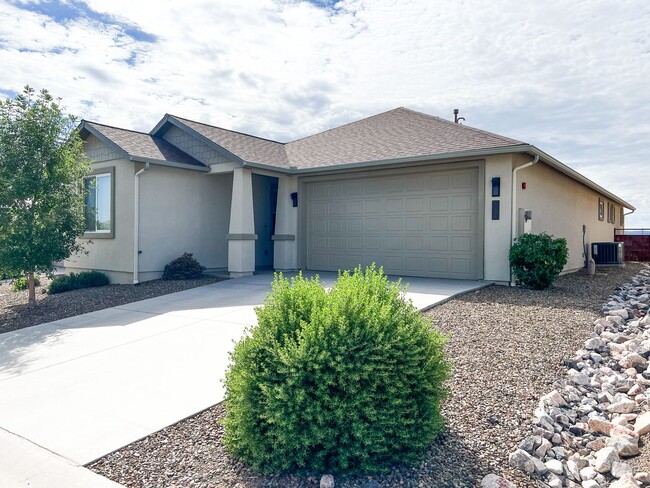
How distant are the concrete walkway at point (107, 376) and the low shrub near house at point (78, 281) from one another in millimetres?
3274

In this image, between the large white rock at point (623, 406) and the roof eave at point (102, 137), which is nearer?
the large white rock at point (623, 406)

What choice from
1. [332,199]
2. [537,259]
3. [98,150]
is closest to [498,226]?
[537,259]

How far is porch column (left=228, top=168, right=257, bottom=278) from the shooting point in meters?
11.3

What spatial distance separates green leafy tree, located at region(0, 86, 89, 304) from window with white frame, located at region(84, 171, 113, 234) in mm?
2435

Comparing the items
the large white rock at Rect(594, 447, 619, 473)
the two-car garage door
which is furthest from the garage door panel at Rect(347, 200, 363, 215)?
the large white rock at Rect(594, 447, 619, 473)

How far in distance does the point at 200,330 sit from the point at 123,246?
5.79m

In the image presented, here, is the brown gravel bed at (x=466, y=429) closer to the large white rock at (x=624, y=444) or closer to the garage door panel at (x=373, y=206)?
the large white rock at (x=624, y=444)

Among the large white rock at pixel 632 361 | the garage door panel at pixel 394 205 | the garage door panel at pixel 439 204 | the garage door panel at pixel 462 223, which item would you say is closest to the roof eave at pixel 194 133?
the garage door panel at pixel 394 205

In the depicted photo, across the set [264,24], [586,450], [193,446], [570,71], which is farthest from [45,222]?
[570,71]

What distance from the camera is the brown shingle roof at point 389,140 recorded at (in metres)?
10.2

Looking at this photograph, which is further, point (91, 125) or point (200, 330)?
point (91, 125)

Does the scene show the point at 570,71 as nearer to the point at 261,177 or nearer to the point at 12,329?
the point at 261,177

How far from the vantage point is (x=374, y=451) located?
276 cm

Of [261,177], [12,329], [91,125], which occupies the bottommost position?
[12,329]
